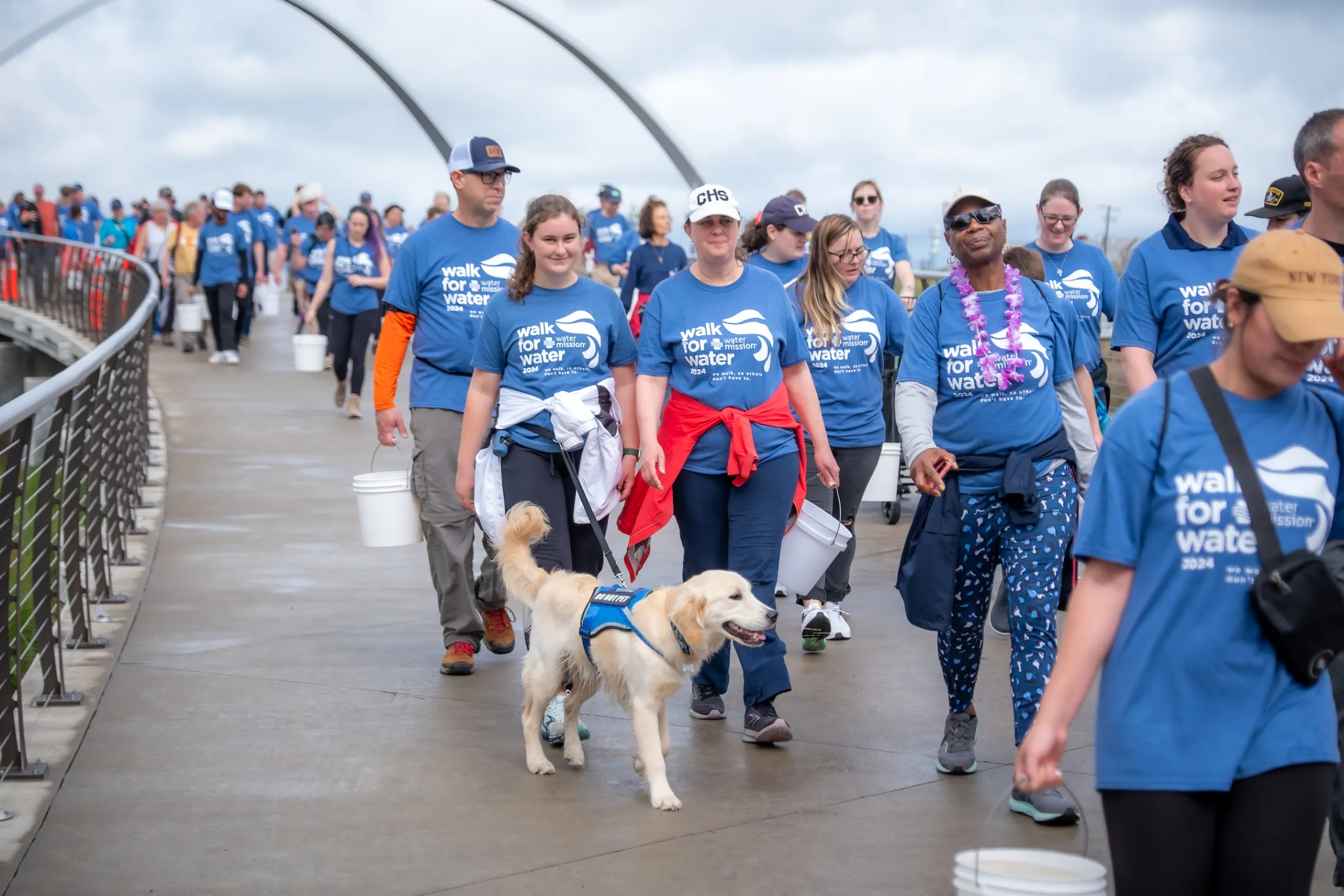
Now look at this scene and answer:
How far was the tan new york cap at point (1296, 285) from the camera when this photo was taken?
2719mm

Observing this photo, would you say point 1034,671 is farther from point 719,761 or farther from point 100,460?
point 100,460

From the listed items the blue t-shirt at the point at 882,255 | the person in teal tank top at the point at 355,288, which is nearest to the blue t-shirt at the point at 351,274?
the person in teal tank top at the point at 355,288

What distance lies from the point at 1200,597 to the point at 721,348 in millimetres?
3160

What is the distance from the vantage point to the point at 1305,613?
9.12ft

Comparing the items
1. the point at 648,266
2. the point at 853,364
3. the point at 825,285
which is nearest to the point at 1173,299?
the point at 825,285

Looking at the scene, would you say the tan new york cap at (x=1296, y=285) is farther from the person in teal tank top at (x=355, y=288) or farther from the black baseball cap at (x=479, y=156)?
the person in teal tank top at (x=355, y=288)

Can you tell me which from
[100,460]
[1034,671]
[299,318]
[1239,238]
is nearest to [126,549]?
[100,460]

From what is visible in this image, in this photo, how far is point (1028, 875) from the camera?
128 inches

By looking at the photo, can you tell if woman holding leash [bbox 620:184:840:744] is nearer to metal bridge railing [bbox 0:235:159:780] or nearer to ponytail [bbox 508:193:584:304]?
ponytail [bbox 508:193:584:304]

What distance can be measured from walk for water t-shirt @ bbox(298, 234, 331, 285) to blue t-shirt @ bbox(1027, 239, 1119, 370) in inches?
516

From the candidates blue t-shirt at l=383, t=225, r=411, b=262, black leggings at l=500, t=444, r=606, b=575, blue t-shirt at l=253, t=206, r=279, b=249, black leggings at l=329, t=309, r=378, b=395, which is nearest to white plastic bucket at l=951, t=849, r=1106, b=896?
black leggings at l=500, t=444, r=606, b=575

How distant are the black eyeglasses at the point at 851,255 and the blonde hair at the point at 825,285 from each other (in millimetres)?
18

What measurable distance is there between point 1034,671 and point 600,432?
1.94 meters

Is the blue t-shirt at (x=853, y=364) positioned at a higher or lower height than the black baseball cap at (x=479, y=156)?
lower
